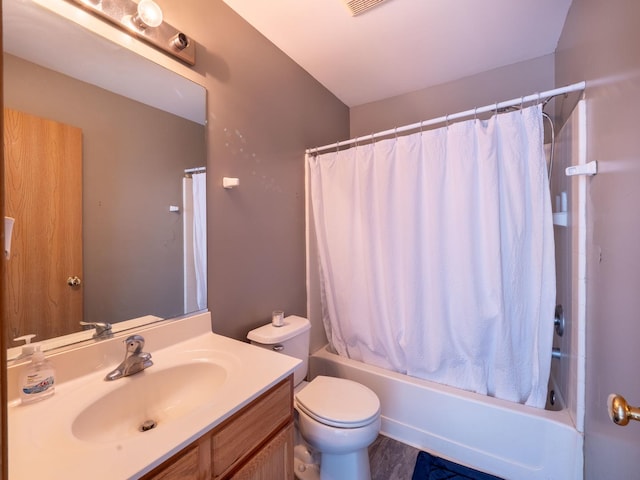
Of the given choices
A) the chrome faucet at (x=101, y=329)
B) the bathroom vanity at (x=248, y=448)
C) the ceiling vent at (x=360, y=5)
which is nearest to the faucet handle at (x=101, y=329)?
the chrome faucet at (x=101, y=329)

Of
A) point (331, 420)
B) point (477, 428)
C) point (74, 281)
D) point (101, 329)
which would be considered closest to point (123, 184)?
point (74, 281)

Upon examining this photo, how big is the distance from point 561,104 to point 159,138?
2235mm

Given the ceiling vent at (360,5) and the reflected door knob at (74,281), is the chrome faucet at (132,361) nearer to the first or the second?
the reflected door knob at (74,281)

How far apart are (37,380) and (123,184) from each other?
67cm

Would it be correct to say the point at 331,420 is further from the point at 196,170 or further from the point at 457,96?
the point at 457,96

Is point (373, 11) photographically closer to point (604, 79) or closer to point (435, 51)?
point (435, 51)

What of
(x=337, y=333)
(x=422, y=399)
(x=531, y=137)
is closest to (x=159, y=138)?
(x=337, y=333)

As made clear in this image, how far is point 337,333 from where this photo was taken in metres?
1.97

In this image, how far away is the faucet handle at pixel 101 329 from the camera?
956 millimetres

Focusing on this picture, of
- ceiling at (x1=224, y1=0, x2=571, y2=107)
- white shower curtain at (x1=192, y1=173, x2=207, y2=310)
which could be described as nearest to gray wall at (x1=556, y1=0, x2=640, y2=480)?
ceiling at (x1=224, y1=0, x2=571, y2=107)

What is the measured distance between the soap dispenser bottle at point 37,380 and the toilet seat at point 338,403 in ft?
3.21

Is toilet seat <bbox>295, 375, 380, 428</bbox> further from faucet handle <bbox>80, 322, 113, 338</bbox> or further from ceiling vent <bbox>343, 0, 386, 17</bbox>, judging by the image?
ceiling vent <bbox>343, 0, 386, 17</bbox>

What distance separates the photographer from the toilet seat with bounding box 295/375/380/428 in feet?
4.06

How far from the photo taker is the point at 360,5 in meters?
1.41
